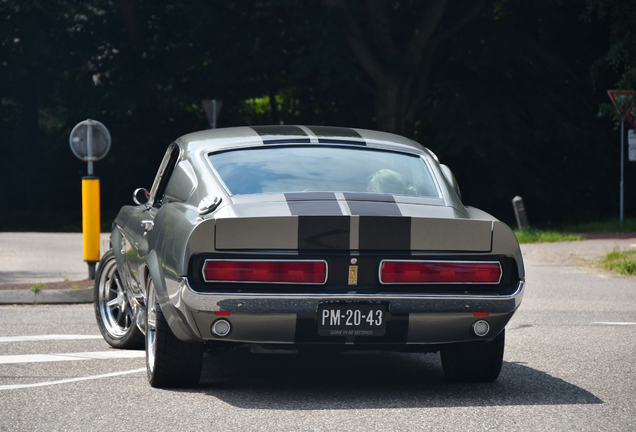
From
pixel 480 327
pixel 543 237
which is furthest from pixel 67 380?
pixel 543 237

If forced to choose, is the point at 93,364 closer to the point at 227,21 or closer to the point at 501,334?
the point at 501,334

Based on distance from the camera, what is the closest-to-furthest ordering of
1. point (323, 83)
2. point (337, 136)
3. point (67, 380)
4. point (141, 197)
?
1. point (67, 380)
2. point (337, 136)
3. point (141, 197)
4. point (323, 83)

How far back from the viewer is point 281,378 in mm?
5441

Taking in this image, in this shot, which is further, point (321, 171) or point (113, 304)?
point (113, 304)

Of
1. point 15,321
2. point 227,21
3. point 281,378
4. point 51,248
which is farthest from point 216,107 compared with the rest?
point 281,378

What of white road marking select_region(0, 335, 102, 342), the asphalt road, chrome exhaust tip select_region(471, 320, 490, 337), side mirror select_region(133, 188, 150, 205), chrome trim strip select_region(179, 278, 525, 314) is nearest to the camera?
the asphalt road

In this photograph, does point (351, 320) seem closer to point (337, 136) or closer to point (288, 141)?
point (288, 141)

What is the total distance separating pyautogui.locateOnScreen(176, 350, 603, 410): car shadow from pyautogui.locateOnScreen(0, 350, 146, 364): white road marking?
639 millimetres

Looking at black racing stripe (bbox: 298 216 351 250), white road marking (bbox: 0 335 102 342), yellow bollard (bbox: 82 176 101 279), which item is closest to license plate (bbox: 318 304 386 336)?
black racing stripe (bbox: 298 216 351 250)

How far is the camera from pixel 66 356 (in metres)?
6.15

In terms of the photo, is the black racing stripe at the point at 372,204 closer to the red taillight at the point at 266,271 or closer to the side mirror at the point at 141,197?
the red taillight at the point at 266,271

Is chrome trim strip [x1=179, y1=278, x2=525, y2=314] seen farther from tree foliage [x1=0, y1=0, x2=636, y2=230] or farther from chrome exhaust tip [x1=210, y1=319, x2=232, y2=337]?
tree foliage [x1=0, y1=0, x2=636, y2=230]

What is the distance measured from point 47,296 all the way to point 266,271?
5373mm

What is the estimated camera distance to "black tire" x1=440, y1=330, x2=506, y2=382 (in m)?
5.17
